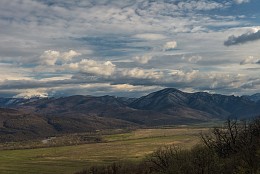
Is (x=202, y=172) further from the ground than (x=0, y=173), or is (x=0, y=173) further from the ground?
(x=202, y=172)

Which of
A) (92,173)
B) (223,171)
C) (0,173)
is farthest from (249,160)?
(0,173)

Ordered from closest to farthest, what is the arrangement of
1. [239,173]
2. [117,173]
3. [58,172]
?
[239,173] < [117,173] < [58,172]

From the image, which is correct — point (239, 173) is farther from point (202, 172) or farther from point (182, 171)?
point (182, 171)

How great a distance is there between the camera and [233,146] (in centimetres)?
9625

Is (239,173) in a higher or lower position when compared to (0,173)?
higher

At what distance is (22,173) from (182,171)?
13368 cm

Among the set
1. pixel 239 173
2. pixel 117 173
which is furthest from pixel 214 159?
pixel 117 173

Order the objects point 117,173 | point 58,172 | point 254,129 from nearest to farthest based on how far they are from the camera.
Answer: point 254,129 < point 117,173 < point 58,172

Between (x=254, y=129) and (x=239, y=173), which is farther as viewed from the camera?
(x=254, y=129)

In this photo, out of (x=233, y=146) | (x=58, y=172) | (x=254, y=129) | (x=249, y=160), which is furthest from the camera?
(x=58, y=172)

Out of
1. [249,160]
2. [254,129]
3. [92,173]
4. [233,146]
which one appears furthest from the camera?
[92,173]

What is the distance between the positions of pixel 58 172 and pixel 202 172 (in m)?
132

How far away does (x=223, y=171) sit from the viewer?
252ft

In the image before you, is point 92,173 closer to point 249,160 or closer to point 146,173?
point 146,173
